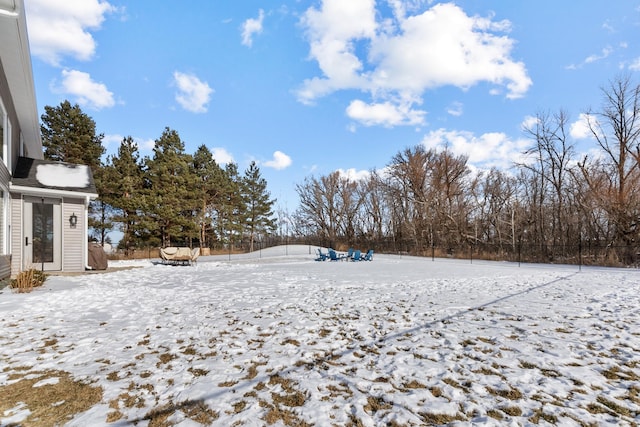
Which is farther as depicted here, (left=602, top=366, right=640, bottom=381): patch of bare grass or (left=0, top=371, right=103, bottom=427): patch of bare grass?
(left=602, top=366, right=640, bottom=381): patch of bare grass

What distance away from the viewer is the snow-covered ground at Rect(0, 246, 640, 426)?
2439mm

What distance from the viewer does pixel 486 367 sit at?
3.20 m

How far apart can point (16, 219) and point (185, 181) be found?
17876 millimetres

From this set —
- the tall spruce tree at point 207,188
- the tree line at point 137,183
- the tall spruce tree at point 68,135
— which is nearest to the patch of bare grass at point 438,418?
the tree line at point 137,183

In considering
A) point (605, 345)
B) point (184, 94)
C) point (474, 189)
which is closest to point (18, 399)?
point (605, 345)

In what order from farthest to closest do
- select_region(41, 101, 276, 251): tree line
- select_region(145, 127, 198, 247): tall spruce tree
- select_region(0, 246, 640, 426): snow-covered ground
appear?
select_region(145, 127, 198, 247): tall spruce tree
select_region(41, 101, 276, 251): tree line
select_region(0, 246, 640, 426): snow-covered ground

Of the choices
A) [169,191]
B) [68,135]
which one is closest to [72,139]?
[68,135]

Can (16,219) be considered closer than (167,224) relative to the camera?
Yes

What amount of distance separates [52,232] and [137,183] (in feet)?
55.8

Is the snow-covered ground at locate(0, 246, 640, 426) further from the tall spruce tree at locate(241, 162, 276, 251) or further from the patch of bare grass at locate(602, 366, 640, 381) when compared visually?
the tall spruce tree at locate(241, 162, 276, 251)

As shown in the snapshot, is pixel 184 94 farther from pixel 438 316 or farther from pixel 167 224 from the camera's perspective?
pixel 438 316

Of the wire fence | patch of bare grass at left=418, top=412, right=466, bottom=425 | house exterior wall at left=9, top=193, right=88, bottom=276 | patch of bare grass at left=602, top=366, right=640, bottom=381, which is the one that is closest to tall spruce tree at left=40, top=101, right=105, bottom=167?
the wire fence

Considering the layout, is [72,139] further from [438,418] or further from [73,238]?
[438,418]

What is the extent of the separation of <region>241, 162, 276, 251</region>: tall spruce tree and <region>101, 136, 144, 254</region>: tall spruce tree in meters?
11.1
